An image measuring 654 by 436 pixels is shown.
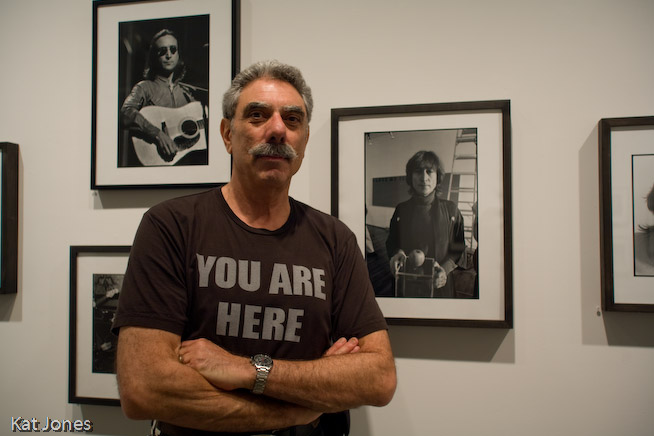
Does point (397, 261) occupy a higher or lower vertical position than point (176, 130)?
lower

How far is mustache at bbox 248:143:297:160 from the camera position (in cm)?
106

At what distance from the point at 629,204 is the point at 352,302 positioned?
871 mm

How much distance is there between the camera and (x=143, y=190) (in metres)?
1.50

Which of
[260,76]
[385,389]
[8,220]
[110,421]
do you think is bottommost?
[110,421]

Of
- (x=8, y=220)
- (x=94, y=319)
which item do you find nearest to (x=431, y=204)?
(x=94, y=319)

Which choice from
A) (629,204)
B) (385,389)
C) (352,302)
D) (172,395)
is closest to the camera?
(172,395)

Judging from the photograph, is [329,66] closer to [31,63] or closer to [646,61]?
[646,61]

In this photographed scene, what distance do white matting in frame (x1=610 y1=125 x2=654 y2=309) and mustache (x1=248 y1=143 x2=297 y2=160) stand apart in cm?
95

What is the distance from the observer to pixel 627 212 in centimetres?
127

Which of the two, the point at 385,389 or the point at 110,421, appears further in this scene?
the point at 110,421

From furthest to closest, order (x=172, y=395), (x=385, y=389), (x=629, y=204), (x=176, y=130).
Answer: (x=176, y=130)
(x=629, y=204)
(x=385, y=389)
(x=172, y=395)

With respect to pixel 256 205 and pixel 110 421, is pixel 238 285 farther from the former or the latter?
pixel 110 421

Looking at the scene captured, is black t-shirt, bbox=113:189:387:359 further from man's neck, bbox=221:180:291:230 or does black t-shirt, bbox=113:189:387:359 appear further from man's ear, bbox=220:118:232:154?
man's ear, bbox=220:118:232:154

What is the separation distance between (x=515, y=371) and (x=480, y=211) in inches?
19.8
